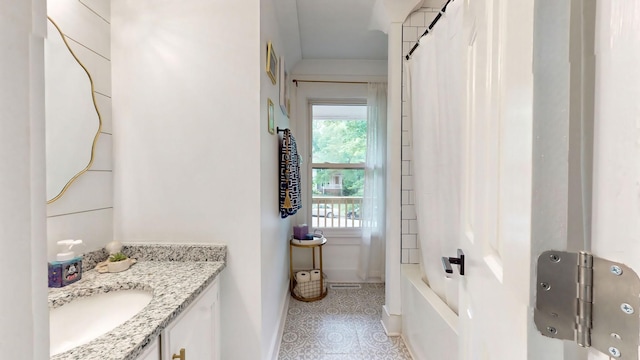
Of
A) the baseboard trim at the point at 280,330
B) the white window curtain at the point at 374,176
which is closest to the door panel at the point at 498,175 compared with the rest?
the baseboard trim at the point at 280,330

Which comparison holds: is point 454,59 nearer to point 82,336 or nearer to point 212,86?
point 212,86

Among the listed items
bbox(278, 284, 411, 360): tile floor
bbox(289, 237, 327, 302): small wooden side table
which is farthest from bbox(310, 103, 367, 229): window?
bbox(278, 284, 411, 360): tile floor

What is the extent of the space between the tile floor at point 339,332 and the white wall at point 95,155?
1370 mm

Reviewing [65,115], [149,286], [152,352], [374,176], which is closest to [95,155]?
[65,115]

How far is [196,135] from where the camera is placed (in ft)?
4.25

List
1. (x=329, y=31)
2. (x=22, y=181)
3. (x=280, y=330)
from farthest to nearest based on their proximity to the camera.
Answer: (x=329, y=31) < (x=280, y=330) < (x=22, y=181)

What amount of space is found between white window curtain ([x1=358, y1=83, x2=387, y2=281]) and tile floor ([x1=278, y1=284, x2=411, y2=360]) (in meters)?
0.51

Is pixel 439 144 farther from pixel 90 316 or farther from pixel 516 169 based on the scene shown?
pixel 90 316

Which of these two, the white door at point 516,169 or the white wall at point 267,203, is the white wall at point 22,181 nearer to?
the white door at point 516,169

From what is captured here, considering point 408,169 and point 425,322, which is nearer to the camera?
point 425,322

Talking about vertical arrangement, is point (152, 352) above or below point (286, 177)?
below

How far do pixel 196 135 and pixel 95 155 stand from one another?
0.46 meters

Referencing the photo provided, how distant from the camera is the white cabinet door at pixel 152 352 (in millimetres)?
711

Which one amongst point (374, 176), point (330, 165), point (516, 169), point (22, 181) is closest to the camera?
point (22, 181)
